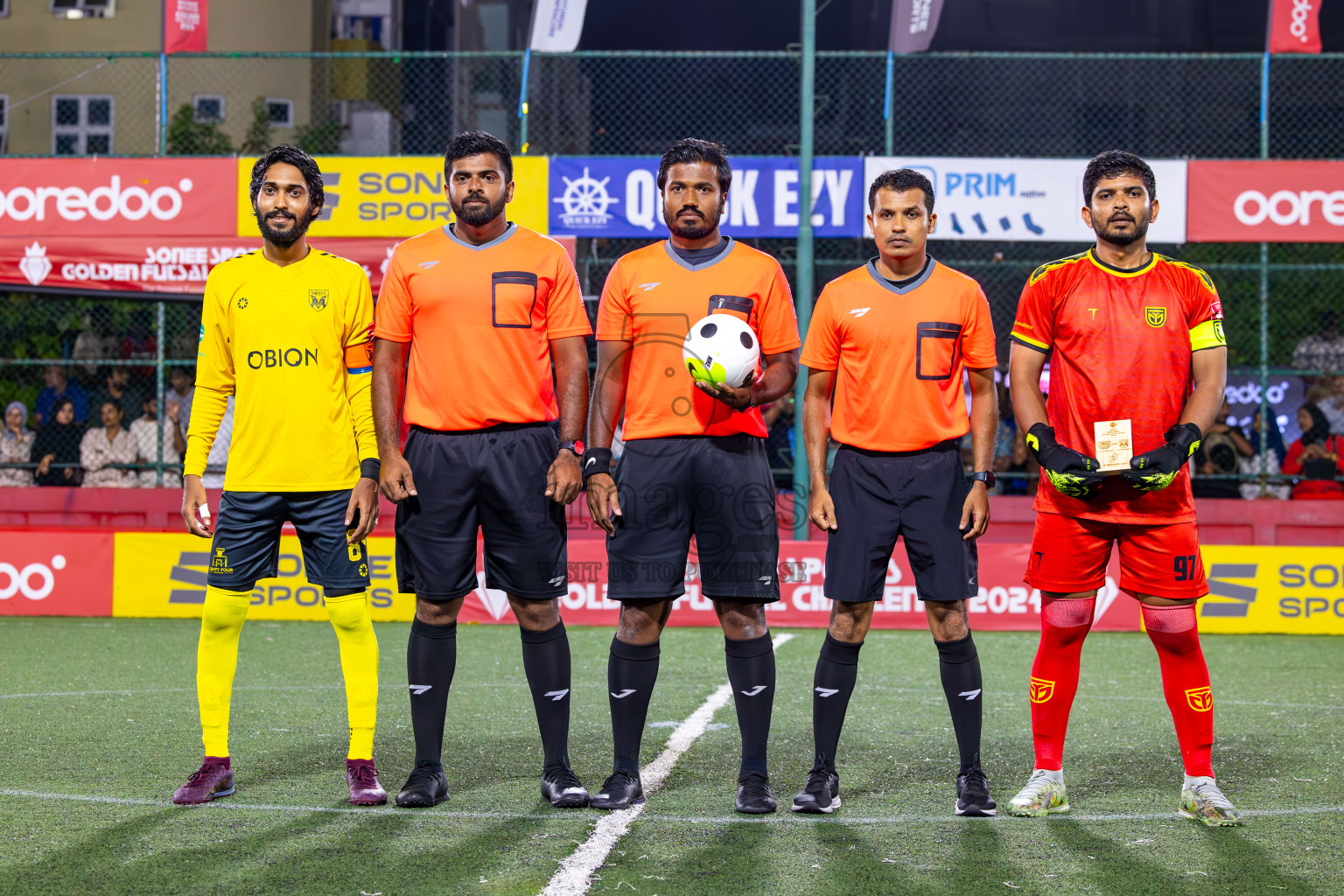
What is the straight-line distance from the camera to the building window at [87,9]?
23.9 meters

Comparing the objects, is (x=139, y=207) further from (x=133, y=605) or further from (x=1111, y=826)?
(x=1111, y=826)

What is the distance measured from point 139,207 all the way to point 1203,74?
54.6 feet

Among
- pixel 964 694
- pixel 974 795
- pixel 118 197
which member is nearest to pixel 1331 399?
pixel 964 694

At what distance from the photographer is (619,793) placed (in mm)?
4574

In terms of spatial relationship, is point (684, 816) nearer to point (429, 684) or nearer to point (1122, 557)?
point (429, 684)

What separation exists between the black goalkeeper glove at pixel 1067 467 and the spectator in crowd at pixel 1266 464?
8421 mm

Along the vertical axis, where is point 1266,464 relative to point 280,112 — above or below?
below

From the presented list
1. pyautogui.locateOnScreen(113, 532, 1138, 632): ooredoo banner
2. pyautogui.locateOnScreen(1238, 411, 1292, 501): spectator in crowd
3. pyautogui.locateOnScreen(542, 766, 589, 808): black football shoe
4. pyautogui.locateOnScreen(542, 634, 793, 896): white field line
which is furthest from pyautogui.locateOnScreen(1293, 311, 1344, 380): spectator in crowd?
pyautogui.locateOnScreen(542, 766, 589, 808): black football shoe

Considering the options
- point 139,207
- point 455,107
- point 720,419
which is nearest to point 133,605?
point 139,207

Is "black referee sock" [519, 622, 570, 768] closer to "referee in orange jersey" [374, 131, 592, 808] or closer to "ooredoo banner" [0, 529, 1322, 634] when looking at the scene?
"referee in orange jersey" [374, 131, 592, 808]

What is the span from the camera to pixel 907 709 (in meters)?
6.71

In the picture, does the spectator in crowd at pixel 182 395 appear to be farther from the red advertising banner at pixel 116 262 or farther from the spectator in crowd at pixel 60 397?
the red advertising banner at pixel 116 262

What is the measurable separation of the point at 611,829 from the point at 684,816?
0.30 m

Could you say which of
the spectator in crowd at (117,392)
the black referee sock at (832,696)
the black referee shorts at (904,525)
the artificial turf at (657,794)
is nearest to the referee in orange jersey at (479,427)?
the artificial turf at (657,794)
